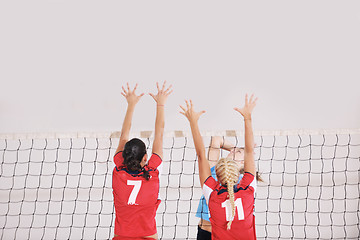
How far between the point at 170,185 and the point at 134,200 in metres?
1.43

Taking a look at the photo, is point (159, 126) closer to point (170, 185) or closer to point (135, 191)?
point (135, 191)

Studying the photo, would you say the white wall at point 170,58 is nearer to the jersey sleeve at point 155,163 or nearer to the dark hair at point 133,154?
the jersey sleeve at point 155,163

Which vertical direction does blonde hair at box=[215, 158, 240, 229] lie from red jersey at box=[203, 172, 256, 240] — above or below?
above

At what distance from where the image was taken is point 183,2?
3135 millimetres

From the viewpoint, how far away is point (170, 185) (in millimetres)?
3365

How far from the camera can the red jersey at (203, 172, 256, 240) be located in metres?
1.84

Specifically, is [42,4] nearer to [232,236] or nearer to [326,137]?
[232,236]

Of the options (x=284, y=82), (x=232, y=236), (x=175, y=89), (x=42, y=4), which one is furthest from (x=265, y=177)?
(x=42, y=4)

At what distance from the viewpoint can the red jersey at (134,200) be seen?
1.95m

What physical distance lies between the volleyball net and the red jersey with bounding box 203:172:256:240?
134cm

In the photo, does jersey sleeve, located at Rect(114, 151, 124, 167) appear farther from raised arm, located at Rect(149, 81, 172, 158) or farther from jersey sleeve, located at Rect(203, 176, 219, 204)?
jersey sleeve, located at Rect(203, 176, 219, 204)

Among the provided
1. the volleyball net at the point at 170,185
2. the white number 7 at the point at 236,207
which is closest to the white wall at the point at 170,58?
the volleyball net at the point at 170,185

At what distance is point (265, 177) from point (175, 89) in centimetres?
123

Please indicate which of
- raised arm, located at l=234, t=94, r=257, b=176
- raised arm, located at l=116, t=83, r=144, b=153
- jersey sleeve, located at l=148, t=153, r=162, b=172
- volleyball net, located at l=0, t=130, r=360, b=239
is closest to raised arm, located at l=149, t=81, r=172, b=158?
jersey sleeve, located at l=148, t=153, r=162, b=172
